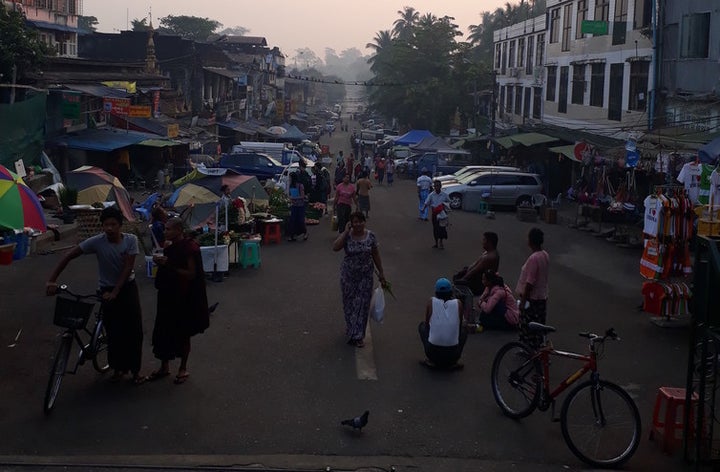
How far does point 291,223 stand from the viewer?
728 inches

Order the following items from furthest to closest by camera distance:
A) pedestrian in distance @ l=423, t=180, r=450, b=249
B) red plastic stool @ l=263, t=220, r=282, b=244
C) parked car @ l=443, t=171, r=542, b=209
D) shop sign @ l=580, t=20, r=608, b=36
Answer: parked car @ l=443, t=171, r=542, b=209
shop sign @ l=580, t=20, r=608, b=36
red plastic stool @ l=263, t=220, r=282, b=244
pedestrian in distance @ l=423, t=180, r=450, b=249

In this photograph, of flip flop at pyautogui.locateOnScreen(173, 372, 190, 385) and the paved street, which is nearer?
the paved street

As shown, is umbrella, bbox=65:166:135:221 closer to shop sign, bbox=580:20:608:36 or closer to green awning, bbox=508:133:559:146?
green awning, bbox=508:133:559:146

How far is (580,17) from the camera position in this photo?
33.6 meters

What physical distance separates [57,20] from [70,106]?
2139 centimetres

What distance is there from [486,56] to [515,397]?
83.1 meters

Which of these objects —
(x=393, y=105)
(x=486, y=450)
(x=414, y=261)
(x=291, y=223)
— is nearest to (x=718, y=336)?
(x=486, y=450)

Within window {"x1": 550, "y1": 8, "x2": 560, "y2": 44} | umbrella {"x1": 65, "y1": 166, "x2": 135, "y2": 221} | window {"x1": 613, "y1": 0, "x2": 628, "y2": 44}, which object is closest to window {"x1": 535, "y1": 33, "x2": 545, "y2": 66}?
window {"x1": 550, "y1": 8, "x2": 560, "y2": 44}

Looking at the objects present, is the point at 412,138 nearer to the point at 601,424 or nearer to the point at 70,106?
the point at 70,106

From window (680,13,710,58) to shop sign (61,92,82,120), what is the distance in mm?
17751

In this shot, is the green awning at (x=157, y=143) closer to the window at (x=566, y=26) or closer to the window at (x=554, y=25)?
the window at (x=566, y=26)

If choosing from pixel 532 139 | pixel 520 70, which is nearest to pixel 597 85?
pixel 532 139

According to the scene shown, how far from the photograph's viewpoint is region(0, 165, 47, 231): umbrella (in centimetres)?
838

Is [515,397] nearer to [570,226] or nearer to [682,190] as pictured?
[682,190]
